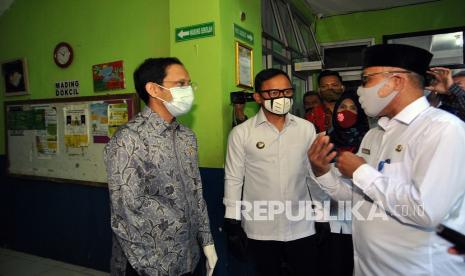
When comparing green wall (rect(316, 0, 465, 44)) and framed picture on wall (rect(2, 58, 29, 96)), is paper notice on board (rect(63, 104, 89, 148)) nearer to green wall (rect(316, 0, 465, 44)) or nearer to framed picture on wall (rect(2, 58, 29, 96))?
framed picture on wall (rect(2, 58, 29, 96))

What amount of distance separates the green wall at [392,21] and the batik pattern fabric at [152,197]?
3.76m

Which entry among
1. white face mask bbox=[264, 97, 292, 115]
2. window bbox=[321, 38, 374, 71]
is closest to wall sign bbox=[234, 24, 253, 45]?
white face mask bbox=[264, 97, 292, 115]

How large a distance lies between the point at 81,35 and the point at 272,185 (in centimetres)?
235

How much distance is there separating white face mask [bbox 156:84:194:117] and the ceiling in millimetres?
3075

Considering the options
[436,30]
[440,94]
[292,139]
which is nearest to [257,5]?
[292,139]

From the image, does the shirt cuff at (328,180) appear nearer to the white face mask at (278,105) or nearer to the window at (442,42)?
the white face mask at (278,105)

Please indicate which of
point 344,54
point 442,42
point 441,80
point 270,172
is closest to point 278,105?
point 270,172

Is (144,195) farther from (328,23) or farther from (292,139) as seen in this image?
(328,23)

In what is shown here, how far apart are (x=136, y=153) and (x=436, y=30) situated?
432 centimetres

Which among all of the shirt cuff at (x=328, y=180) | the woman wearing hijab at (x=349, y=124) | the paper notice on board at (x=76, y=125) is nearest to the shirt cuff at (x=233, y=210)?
the shirt cuff at (x=328, y=180)

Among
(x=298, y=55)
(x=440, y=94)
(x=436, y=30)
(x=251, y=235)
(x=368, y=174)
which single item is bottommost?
(x=251, y=235)

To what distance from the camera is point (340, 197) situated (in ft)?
5.33

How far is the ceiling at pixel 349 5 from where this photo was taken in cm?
411

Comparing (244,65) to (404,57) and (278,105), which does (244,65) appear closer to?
(278,105)
